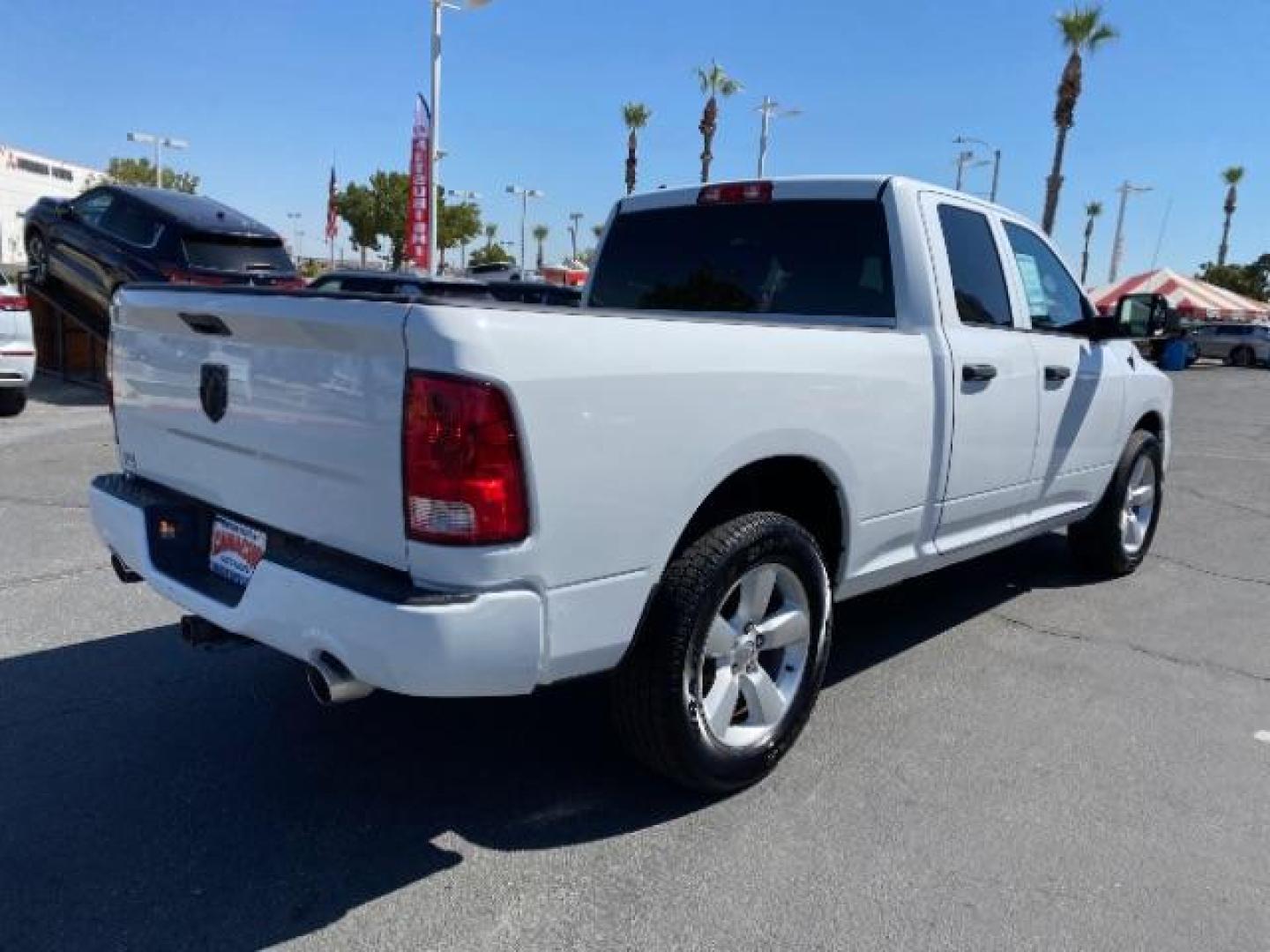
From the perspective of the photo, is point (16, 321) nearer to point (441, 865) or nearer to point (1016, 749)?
point (441, 865)

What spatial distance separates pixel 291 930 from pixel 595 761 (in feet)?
3.70

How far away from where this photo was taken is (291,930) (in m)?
2.36

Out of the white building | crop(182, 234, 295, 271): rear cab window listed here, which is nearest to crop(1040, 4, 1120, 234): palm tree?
crop(182, 234, 295, 271): rear cab window

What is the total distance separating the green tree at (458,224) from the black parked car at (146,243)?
49140 millimetres

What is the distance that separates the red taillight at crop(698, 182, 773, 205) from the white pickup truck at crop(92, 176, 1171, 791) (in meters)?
0.01

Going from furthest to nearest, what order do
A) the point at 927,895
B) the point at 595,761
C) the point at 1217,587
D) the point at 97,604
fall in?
Result: 1. the point at 1217,587
2. the point at 97,604
3. the point at 595,761
4. the point at 927,895

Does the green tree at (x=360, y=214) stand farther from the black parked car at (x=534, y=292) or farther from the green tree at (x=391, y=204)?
the black parked car at (x=534, y=292)

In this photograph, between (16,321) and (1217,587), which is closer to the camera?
(1217,587)

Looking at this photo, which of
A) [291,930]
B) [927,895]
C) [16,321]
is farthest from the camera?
[16,321]

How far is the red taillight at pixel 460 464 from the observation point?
7.13ft

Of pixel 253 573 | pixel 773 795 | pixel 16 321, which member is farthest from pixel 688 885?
pixel 16 321

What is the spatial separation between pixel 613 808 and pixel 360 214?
6151cm

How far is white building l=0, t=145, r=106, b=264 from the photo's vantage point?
71.1 metres

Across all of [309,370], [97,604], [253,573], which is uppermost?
[309,370]
